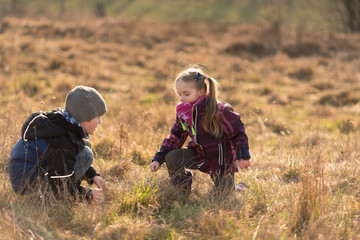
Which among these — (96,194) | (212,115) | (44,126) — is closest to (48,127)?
(44,126)

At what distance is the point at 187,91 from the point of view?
10.5 feet

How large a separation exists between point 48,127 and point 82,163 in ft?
1.20

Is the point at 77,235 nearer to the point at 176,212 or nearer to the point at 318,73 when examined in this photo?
the point at 176,212

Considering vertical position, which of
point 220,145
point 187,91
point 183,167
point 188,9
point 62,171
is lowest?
point 183,167

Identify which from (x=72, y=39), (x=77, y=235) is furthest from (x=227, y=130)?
(x=72, y=39)

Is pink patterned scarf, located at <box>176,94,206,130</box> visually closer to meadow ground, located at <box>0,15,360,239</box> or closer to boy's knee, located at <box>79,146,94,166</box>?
meadow ground, located at <box>0,15,360,239</box>

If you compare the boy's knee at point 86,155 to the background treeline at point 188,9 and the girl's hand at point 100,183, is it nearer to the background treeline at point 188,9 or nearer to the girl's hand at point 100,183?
the girl's hand at point 100,183

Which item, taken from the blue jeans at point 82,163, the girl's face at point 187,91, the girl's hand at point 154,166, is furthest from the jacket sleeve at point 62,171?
the girl's face at point 187,91

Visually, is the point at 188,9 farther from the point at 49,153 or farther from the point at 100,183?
the point at 49,153

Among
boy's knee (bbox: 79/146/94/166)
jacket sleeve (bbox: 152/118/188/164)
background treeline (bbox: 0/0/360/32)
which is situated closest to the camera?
boy's knee (bbox: 79/146/94/166)

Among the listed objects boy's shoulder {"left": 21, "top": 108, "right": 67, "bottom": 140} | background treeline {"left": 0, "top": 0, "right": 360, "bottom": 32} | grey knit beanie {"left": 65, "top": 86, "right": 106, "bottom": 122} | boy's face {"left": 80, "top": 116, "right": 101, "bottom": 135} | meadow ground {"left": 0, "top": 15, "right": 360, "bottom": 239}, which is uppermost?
background treeline {"left": 0, "top": 0, "right": 360, "bottom": 32}

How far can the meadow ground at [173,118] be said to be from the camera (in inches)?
101

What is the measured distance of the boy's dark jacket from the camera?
2691mm

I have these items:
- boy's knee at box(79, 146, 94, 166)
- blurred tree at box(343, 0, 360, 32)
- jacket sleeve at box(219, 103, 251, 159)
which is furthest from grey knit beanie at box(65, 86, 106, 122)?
blurred tree at box(343, 0, 360, 32)
